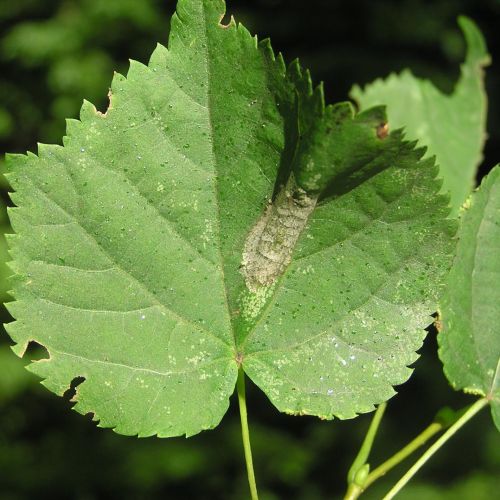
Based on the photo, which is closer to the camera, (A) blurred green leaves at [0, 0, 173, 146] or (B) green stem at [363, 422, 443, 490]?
(B) green stem at [363, 422, 443, 490]

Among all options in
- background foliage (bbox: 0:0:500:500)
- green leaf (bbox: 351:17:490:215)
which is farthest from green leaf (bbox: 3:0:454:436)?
background foliage (bbox: 0:0:500:500)

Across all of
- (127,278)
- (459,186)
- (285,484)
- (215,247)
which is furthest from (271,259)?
(285,484)

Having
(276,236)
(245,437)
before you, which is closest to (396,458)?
(245,437)

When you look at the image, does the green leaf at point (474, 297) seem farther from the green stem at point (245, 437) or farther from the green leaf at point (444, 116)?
the green leaf at point (444, 116)

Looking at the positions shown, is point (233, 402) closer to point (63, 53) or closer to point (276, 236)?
point (63, 53)

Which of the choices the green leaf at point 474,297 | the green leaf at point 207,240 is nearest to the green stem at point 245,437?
the green leaf at point 207,240

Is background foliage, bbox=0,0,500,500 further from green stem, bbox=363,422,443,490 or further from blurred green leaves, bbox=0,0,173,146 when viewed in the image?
green stem, bbox=363,422,443,490
